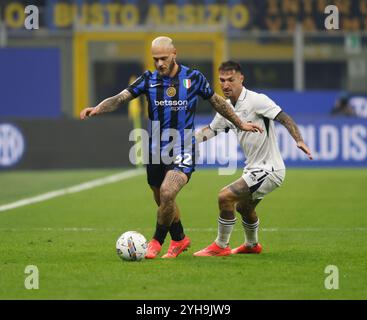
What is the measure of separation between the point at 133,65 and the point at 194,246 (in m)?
24.4

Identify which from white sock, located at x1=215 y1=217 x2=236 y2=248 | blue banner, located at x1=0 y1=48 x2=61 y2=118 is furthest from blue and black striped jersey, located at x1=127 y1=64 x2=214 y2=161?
blue banner, located at x1=0 y1=48 x2=61 y2=118

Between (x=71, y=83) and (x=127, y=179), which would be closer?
(x=127, y=179)

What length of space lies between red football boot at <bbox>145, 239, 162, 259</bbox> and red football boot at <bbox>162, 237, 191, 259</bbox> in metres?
0.10

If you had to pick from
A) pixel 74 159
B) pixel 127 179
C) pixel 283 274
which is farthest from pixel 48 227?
pixel 74 159

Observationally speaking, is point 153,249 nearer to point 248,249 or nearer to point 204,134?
point 248,249

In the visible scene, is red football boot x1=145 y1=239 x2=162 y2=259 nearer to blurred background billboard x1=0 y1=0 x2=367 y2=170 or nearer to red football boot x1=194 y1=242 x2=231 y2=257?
red football boot x1=194 y1=242 x2=231 y2=257

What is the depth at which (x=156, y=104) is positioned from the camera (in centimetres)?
1106

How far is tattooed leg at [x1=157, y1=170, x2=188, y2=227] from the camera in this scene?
1084 centimetres

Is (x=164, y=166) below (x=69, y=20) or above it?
below

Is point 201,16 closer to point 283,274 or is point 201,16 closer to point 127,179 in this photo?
point 127,179

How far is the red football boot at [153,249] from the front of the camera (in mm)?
11000

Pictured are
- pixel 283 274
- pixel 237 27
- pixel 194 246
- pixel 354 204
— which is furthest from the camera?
pixel 237 27

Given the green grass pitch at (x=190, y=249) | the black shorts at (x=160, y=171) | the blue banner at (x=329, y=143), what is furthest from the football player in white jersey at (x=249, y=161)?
the blue banner at (x=329, y=143)

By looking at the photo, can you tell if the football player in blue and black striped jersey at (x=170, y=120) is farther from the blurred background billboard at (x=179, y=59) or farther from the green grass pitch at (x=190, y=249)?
the blurred background billboard at (x=179, y=59)
